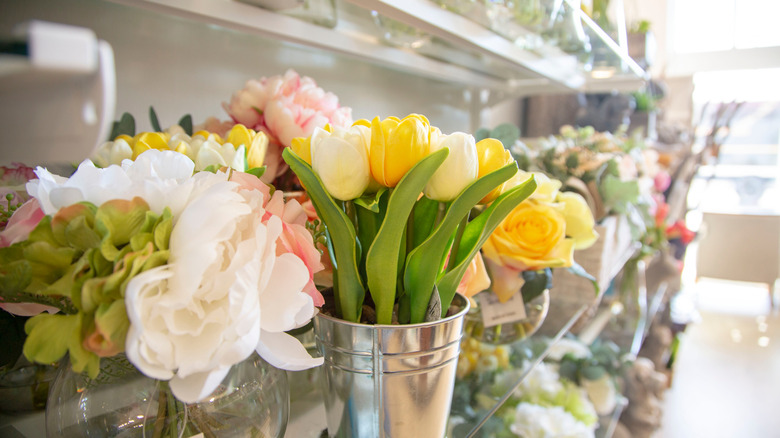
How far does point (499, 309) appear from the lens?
2.24ft

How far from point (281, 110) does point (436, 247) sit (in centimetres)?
28

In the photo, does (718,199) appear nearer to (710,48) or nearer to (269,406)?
(710,48)

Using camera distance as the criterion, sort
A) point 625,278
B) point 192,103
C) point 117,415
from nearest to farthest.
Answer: point 117,415
point 192,103
point 625,278

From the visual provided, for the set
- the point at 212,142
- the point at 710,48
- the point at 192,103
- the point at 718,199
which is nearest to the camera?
the point at 212,142

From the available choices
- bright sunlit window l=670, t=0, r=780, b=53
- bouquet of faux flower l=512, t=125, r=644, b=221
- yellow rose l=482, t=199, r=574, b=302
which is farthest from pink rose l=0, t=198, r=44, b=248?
bright sunlit window l=670, t=0, r=780, b=53

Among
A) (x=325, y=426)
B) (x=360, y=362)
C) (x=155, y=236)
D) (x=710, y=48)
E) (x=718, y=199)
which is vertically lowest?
(x=718, y=199)

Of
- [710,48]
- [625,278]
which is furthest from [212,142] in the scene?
[710,48]

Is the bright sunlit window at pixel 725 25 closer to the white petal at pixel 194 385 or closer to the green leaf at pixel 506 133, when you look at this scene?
the green leaf at pixel 506 133

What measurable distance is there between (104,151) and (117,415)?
0.21 m

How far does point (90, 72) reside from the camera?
0.71 feet

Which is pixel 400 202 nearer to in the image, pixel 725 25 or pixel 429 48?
pixel 429 48

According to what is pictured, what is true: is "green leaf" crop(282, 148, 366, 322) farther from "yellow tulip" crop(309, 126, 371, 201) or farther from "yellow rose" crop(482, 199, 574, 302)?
"yellow rose" crop(482, 199, 574, 302)

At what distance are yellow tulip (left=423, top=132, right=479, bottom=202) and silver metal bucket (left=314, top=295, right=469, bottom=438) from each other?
95mm

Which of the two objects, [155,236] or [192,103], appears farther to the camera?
[192,103]
